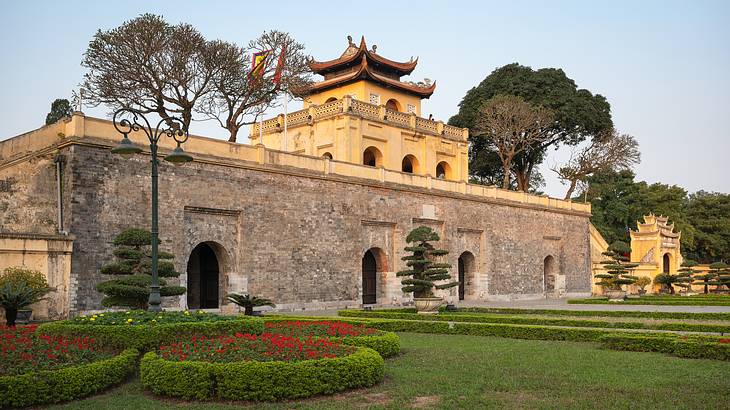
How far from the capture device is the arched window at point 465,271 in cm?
3447

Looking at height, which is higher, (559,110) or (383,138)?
(559,110)

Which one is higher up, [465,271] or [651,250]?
[651,250]

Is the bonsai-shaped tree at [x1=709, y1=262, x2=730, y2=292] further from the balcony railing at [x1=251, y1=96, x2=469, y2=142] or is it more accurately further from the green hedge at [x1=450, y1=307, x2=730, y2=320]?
the green hedge at [x1=450, y1=307, x2=730, y2=320]

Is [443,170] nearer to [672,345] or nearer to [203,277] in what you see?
[203,277]

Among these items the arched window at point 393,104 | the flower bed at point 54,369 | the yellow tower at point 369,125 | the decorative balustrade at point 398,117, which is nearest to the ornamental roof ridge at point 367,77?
the yellow tower at point 369,125

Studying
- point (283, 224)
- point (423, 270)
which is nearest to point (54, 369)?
point (423, 270)

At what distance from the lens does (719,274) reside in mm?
40219

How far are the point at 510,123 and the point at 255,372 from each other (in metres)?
37.2

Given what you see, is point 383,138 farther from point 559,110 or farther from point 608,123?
point 608,123

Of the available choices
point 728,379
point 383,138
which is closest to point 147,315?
point 728,379

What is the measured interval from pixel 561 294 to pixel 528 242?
4.76m

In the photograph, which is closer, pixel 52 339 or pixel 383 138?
pixel 52 339

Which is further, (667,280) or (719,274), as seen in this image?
(719,274)

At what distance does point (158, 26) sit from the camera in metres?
25.9
